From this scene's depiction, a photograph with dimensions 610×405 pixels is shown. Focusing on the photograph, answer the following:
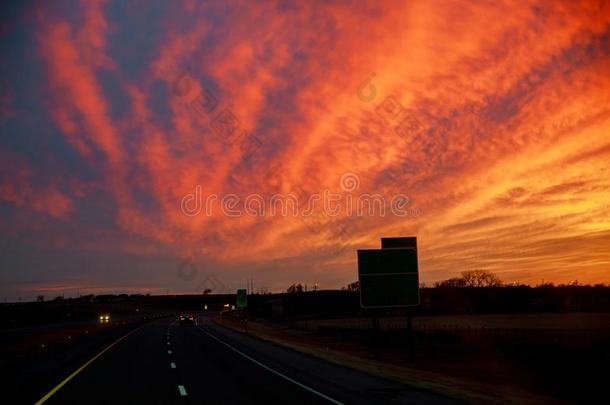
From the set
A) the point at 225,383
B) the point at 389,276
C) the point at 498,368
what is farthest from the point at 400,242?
the point at 225,383

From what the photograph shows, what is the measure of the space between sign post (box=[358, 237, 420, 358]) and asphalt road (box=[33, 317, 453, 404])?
4610mm

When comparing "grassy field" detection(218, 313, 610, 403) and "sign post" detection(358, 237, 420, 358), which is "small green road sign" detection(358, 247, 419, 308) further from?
"grassy field" detection(218, 313, 610, 403)

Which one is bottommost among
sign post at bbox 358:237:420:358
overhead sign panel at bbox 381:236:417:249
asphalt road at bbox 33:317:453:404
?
asphalt road at bbox 33:317:453:404

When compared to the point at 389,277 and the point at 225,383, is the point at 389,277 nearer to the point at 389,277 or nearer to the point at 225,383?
the point at 389,277

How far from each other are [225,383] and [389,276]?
13.9 m

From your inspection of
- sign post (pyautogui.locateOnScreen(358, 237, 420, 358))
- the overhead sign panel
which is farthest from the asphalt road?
the overhead sign panel

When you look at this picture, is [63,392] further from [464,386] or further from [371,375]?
[464,386]

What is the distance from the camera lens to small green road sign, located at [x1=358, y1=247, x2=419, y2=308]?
3003cm

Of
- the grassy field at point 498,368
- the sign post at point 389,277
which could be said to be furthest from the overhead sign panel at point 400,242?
the grassy field at point 498,368

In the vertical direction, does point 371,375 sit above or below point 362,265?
below

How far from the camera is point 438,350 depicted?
4194 centimetres

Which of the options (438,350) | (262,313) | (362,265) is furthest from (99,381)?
(262,313)

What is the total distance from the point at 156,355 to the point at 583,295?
187 meters

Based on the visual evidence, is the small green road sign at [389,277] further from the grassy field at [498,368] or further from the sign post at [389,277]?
the grassy field at [498,368]
